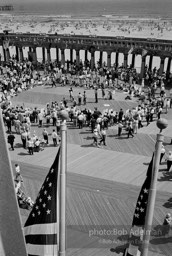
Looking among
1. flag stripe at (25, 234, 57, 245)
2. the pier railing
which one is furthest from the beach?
flag stripe at (25, 234, 57, 245)

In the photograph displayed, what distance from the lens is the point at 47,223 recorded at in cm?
661

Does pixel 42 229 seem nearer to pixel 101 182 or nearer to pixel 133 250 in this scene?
pixel 133 250

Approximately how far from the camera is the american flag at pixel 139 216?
679 centimetres

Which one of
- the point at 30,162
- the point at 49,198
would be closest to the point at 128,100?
the point at 30,162

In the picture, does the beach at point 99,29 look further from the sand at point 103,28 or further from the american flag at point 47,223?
the american flag at point 47,223

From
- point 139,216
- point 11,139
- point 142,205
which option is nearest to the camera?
point 142,205

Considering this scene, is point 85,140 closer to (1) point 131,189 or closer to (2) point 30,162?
(2) point 30,162

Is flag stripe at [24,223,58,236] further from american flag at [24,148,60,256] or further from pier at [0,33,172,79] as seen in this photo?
pier at [0,33,172,79]

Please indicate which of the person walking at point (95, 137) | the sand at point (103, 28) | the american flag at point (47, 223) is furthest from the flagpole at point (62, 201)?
the sand at point (103, 28)

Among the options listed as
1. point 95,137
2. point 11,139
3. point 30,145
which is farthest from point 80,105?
point 30,145

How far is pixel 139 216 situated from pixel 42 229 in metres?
2.17

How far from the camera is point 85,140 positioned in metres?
20.3

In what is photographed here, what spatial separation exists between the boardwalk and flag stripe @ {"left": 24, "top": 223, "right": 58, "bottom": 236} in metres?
4.50

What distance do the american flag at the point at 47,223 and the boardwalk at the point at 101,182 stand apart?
4570 mm
